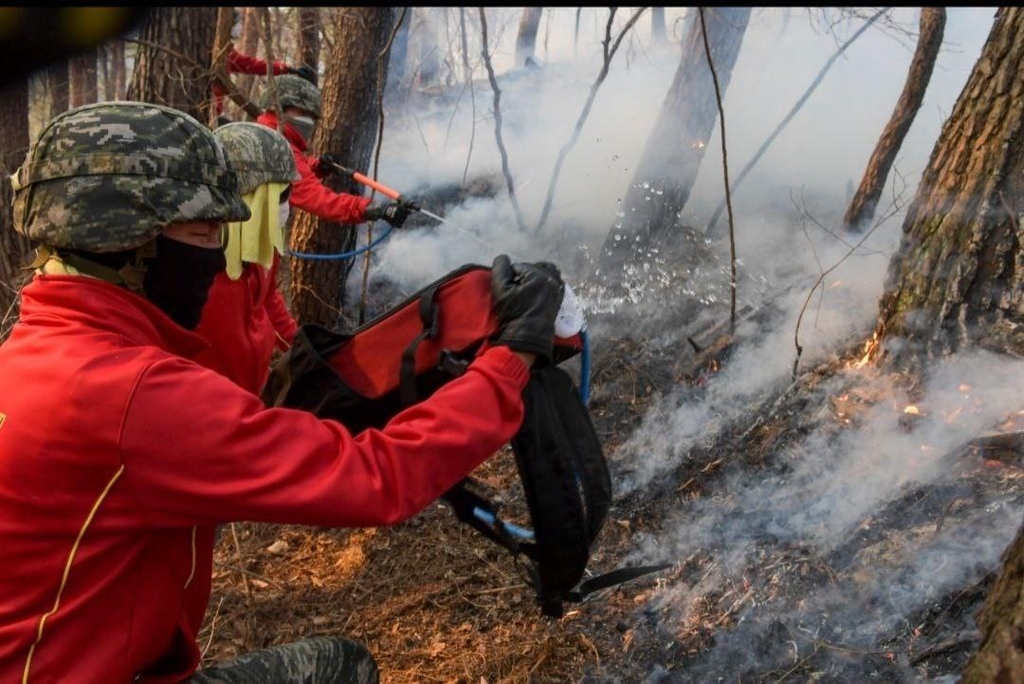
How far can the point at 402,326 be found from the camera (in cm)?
259

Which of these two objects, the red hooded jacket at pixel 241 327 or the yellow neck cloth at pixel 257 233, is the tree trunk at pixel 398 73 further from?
the red hooded jacket at pixel 241 327

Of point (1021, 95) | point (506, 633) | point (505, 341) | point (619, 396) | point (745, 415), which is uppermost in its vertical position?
point (1021, 95)

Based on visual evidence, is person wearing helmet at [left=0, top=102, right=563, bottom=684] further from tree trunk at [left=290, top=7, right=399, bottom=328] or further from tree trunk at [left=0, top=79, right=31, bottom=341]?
tree trunk at [left=290, top=7, right=399, bottom=328]

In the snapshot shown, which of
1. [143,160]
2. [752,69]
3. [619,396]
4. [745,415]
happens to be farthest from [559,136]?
[143,160]

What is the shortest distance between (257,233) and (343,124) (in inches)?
105

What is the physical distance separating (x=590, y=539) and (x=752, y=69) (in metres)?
11.3

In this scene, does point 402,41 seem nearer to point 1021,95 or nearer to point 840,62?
point 840,62

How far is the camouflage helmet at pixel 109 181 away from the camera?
72.1 inches

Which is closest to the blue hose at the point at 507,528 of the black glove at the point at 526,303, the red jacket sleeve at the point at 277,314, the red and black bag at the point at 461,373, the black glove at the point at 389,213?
the red and black bag at the point at 461,373

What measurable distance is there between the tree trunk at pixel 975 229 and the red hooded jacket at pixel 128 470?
272 cm

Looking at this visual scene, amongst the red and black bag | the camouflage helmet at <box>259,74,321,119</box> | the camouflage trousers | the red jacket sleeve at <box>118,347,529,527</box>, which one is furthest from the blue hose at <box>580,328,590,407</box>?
the camouflage helmet at <box>259,74,321,119</box>

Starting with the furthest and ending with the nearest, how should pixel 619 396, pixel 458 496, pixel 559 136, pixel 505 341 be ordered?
pixel 559 136
pixel 619 396
pixel 458 496
pixel 505 341

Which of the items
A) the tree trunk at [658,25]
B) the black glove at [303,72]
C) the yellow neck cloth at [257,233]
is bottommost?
the yellow neck cloth at [257,233]

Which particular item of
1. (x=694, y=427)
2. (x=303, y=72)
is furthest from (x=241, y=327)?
(x=303, y=72)
